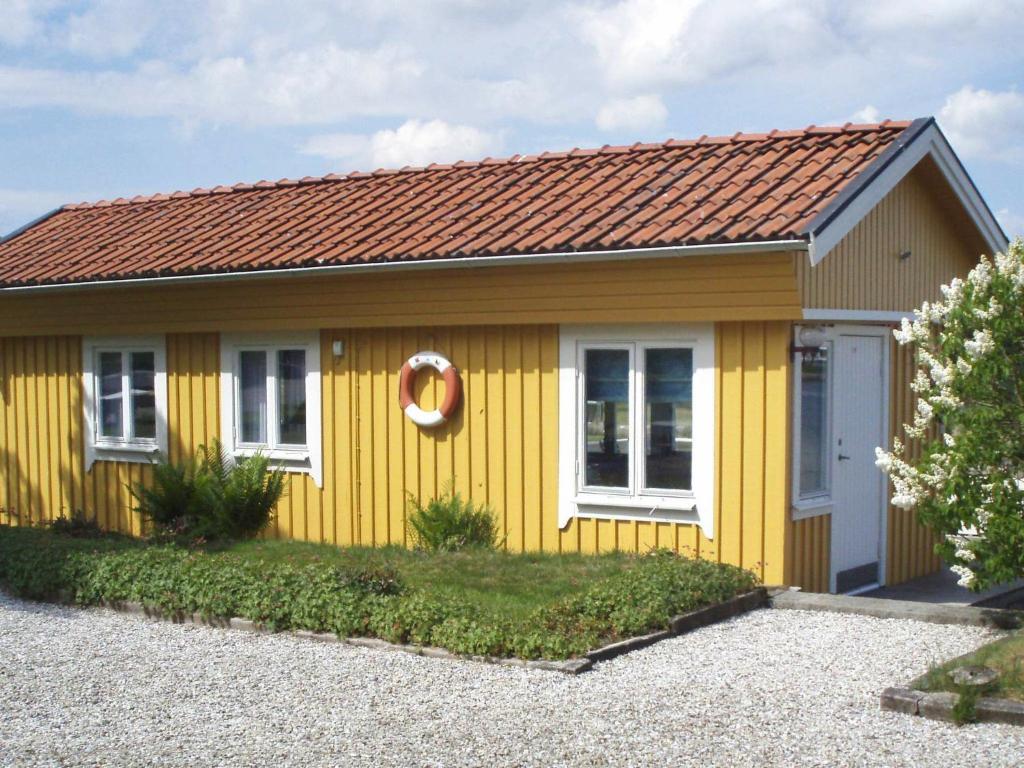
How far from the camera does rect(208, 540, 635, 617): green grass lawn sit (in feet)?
31.8

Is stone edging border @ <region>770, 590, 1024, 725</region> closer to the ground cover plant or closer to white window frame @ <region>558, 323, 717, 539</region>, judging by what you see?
the ground cover plant

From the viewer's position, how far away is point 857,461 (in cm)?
1187

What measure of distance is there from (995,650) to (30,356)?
481 inches

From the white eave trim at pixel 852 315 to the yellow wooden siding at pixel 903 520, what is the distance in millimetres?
393

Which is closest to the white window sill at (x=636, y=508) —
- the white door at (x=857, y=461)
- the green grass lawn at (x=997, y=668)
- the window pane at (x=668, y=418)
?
the window pane at (x=668, y=418)

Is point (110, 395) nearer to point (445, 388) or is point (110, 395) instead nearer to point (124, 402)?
point (124, 402)

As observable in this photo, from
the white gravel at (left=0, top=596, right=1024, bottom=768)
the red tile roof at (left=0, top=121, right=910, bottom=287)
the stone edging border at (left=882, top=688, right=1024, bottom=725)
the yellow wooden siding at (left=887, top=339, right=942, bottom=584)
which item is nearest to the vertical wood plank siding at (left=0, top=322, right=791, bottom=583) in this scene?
the red tile roof at (left=0, top=121, right=910, bottom=287)

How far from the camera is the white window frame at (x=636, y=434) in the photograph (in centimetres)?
1092

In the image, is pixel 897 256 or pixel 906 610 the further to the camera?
pixel 897 256

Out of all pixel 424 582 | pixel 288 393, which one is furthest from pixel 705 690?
pixel 288 393

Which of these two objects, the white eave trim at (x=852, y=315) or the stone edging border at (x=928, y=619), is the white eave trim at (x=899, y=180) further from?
the stone edging border at (x=928, y=619)

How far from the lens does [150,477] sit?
48.3 ft

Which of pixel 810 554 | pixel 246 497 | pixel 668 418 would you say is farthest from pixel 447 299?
pixel 810 554

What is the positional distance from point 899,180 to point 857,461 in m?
2.58
